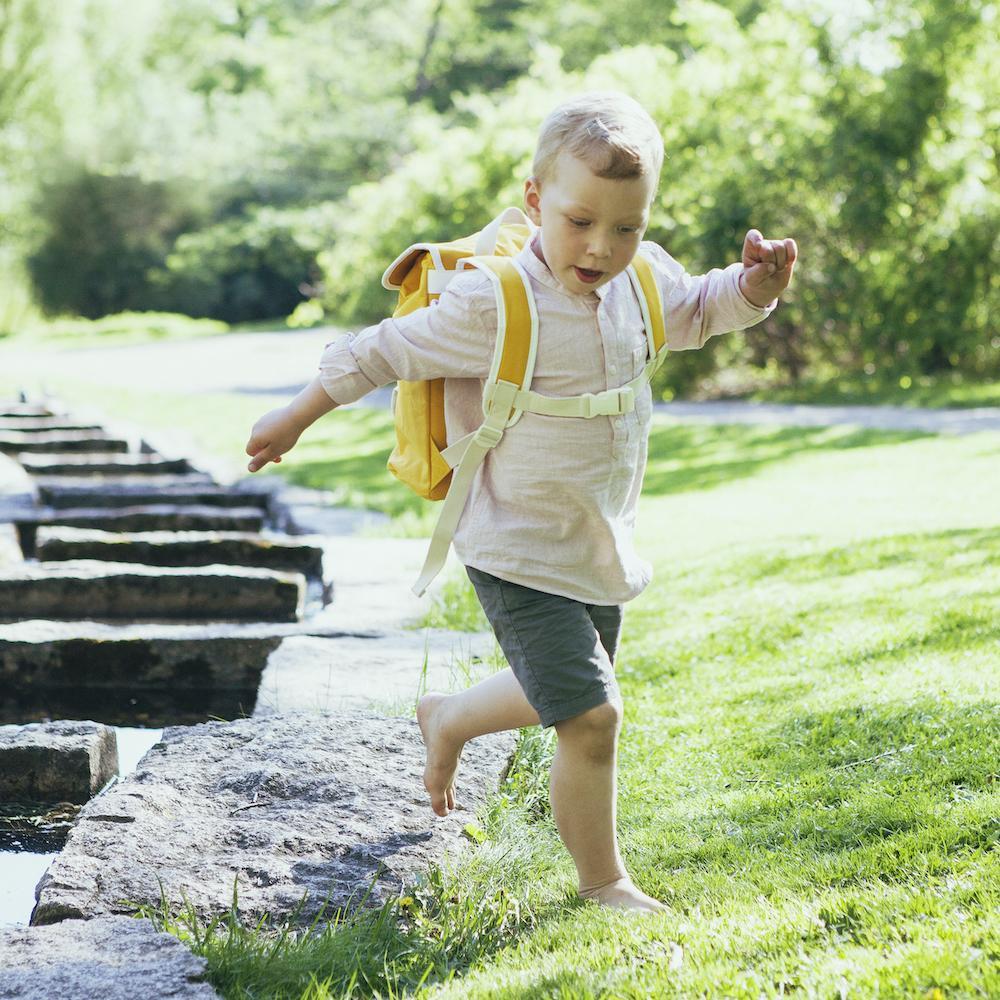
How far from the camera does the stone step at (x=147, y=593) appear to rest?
16.2 ft

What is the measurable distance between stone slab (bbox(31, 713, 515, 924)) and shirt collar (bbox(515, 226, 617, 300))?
117cm

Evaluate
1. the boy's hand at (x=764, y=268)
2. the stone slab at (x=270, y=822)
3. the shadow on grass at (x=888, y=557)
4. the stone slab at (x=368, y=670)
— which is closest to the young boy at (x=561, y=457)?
the boy's hand at (x=764, y=268)

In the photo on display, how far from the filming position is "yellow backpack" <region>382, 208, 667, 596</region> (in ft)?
8.26

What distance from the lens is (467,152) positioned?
1658 centimetres

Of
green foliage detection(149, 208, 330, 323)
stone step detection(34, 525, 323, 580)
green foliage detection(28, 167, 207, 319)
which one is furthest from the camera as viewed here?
green foliage detection(28, 167, 207, 319)

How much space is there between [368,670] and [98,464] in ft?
14.4

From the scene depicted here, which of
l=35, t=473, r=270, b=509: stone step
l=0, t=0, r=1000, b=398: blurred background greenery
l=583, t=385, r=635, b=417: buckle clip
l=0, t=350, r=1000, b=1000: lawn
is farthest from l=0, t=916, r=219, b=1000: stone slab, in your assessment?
l=0, t=0, r=1000, b=398: blurred background greenery

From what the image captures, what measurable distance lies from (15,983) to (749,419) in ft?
36.2

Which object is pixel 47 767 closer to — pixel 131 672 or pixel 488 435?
pixel 131 672

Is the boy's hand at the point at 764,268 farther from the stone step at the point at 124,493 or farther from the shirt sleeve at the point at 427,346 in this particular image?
the stone step at the point at 124,493

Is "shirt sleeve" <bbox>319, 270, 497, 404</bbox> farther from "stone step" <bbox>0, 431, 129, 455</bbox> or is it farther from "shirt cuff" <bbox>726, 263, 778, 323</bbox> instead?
"stone step" <bbox>0, 431, 129, 455</bbox>

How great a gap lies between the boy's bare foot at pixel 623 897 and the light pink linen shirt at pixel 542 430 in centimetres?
54

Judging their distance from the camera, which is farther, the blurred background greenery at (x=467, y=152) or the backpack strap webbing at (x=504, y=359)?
the blurred background greenery at (x=467, y=152)

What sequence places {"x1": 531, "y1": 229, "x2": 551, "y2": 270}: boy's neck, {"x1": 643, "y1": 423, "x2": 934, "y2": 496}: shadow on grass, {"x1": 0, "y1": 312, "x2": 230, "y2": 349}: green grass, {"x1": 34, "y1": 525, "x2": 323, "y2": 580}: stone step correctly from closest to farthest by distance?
{"x1": 531, "y1": 229, "x2": 551, "y2": 270}: boy's neck < {"x1": 34, "y1": 525, "x2": 323, "y2": 580}: stone step < {"x1": 643, "y1": 423, "x2": 934, "y2": 496}: shadow on grass < {"x1": 0, "y1": 312, "x2": 230, "y2": 349}: green grass
